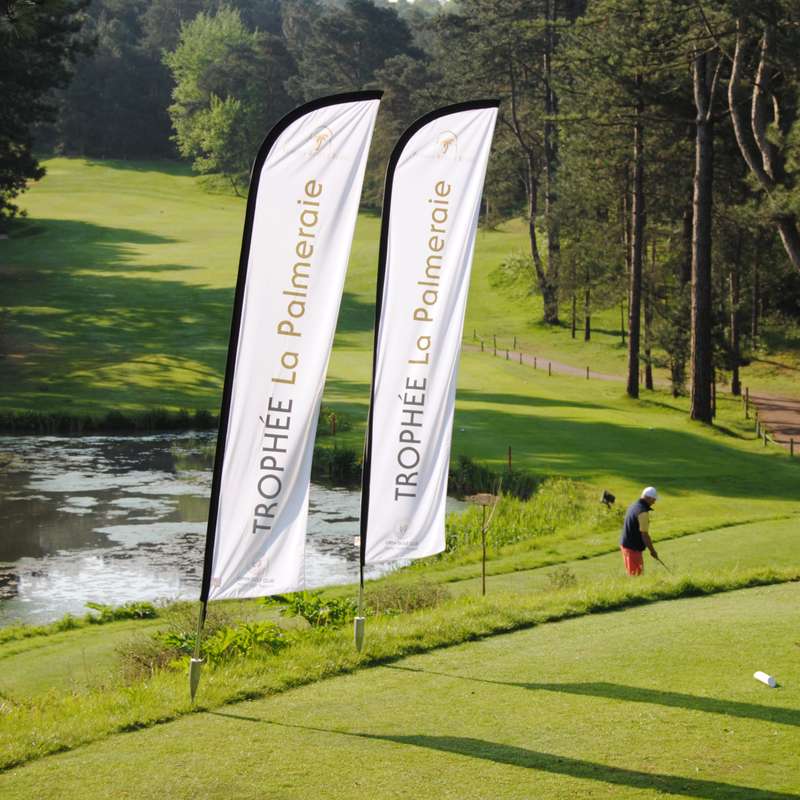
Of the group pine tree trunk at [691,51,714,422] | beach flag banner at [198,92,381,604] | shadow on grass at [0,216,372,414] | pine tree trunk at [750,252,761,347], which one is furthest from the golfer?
pine tree trunk at [750,252,761,347]

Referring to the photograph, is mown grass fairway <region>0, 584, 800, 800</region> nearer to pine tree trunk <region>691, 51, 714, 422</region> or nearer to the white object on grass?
the white object on grass

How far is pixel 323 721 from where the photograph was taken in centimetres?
1177

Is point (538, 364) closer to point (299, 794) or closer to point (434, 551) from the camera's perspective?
point (434, 551)

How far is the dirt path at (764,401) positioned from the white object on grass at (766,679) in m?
31.2

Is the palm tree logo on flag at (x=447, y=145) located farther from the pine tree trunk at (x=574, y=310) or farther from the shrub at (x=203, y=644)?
the pine tree trunk at (x=574, y=310)

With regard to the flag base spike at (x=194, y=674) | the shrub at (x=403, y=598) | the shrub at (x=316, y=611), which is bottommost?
the shrub at (x=403, y=598)

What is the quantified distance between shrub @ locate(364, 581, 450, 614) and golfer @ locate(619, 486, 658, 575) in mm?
3109

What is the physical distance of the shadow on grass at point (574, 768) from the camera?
970cm

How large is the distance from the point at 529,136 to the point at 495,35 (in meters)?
8.87

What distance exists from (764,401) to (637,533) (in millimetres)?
39235

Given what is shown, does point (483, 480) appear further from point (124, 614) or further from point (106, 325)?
point (106, 325)

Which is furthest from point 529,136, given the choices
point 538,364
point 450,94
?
point 538,364

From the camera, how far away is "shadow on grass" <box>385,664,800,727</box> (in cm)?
1159

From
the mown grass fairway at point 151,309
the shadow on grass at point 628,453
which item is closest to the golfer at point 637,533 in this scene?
the shadow on grass at point 628,453
